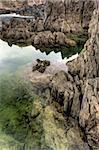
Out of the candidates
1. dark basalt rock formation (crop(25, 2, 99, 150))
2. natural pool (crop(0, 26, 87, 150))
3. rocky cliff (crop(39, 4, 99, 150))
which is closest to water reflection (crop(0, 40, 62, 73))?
natural pool (crop(0, 26, 87, 150))

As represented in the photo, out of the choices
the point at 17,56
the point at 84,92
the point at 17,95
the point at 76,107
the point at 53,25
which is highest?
the point at 84,92

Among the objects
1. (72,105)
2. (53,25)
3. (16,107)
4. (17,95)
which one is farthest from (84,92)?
(53,25)

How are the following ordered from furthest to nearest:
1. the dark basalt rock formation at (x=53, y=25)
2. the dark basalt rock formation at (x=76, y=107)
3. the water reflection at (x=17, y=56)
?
the dark basalt rock formation at (x=53, y=25), the water reflection at (x=17, y=56), the dark basalt rock formation at (x=76, y=107)

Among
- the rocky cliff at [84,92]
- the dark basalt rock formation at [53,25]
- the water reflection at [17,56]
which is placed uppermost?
the rocky cliff at [84,92]

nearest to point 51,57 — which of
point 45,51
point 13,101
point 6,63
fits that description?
point 45,51

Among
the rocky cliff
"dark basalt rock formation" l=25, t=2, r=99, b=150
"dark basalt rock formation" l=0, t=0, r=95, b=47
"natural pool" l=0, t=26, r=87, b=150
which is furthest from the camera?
"dark basalt rock formation" l=0, t=0, r=95, b=47

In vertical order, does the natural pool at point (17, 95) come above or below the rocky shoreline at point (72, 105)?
below

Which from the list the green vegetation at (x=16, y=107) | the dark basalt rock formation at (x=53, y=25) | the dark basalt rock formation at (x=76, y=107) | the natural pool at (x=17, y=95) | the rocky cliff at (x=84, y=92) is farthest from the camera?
the dark basalt rock formation at (x=53, y=25)

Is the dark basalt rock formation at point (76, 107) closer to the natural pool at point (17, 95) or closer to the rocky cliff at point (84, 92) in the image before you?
the rocky cliff at point (84, 92)

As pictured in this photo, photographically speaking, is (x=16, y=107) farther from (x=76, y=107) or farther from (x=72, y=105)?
(x=76, y=107)

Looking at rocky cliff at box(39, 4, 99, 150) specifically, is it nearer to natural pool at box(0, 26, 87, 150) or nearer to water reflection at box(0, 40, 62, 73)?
natural pool at box(0, 26, 87, 150)

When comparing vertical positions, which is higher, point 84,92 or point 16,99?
point 84,92

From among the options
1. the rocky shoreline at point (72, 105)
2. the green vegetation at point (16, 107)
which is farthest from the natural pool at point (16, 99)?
the rocky shoreline at point (72, 105)

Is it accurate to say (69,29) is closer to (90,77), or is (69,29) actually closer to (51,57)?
(51,57)
